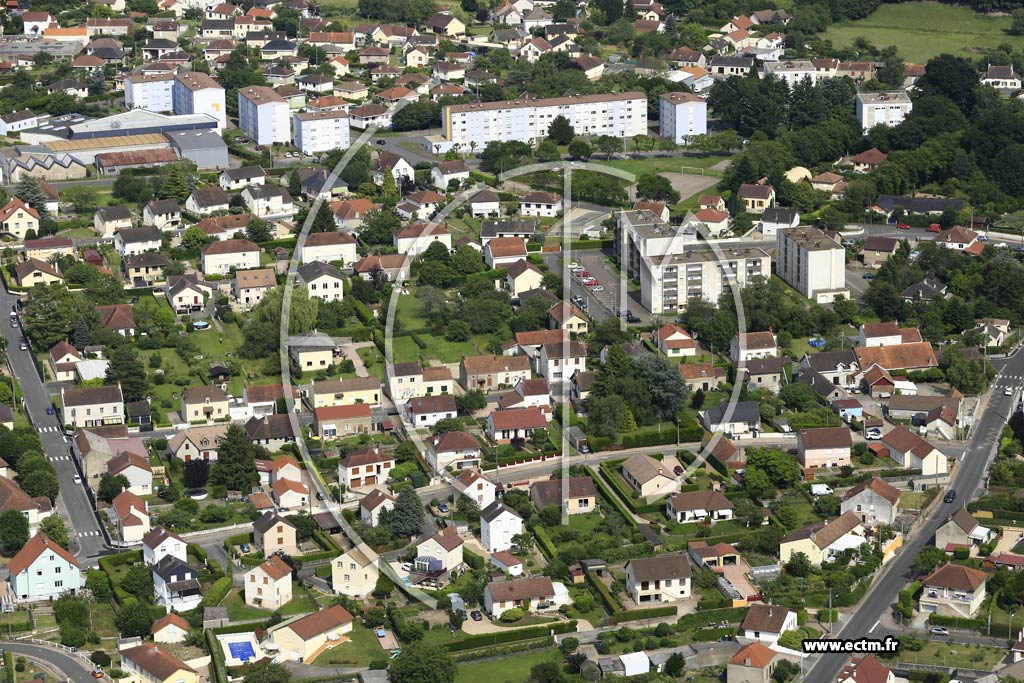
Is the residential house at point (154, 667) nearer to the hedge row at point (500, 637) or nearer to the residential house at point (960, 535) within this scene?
the hedge row at point (500, 637)

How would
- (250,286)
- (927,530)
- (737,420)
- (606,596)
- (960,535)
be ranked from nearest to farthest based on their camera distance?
(606,596) < (960,535) < (927,530) < (737,420) < (250,286)

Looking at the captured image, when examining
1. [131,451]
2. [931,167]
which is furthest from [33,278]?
[931,167]

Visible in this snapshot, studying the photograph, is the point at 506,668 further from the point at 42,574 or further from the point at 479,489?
the point at 42,574

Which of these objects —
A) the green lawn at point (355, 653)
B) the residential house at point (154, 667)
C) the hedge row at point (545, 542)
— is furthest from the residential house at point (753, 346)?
the residential house at point (154, 667)

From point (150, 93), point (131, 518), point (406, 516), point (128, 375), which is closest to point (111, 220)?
point (128, 375)

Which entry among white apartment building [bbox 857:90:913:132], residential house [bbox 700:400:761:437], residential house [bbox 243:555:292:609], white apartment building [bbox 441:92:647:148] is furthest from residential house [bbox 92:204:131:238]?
white apartment building [bbox 857:90:913:132]

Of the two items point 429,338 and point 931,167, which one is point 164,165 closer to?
point 429,338
